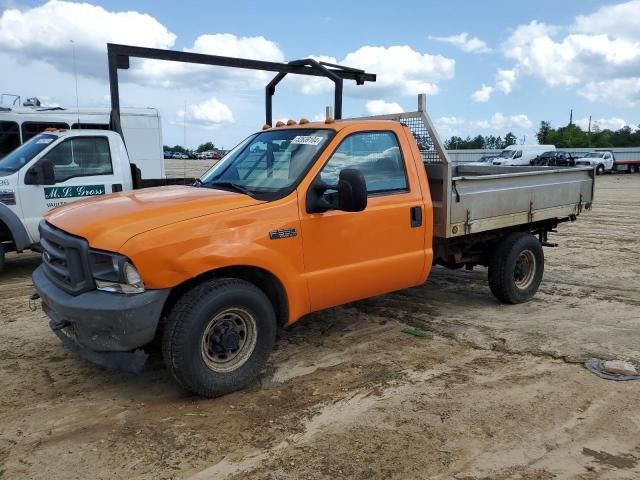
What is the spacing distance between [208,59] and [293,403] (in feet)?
21.8

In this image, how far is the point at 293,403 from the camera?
3820mm

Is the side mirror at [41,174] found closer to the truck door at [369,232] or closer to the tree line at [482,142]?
the truck door at [369,232]

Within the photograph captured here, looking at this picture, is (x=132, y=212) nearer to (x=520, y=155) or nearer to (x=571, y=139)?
(x=520, y=155)

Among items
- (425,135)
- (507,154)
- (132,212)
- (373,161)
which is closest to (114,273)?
(132,212)

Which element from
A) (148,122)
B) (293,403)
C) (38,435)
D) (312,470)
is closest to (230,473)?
(312,470)

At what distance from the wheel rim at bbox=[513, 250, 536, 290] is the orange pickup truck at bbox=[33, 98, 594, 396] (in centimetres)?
83

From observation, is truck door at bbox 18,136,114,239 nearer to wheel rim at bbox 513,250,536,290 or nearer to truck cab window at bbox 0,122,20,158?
wheel rim at bbox 513,250,536,290

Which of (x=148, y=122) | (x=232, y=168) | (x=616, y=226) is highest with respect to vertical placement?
(x=148, y=122)

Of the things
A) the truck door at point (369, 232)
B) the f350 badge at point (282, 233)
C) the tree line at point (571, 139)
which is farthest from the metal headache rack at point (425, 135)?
the tree line at point (571, 139)

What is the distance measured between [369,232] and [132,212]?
1.88 metres

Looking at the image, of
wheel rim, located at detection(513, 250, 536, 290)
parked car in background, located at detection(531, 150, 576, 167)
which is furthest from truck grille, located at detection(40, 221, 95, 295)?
parked car in background, located at detection(531, 150, 576, 167)

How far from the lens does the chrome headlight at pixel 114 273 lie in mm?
3480

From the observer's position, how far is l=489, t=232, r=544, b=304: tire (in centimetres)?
605

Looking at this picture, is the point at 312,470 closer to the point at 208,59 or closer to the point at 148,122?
the point at 208,59
